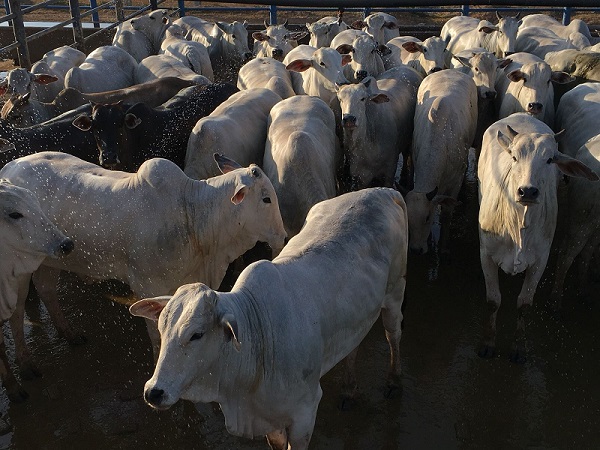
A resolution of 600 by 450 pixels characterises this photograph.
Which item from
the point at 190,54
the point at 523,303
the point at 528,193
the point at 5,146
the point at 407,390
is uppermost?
the point at 5,146

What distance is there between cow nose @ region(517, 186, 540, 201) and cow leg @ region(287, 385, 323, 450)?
1.95 m

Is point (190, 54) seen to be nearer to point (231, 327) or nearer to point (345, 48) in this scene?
point (345, 48)

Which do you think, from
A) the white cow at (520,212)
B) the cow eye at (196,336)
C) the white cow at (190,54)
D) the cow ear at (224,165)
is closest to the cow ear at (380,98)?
the white cow at (520,212)

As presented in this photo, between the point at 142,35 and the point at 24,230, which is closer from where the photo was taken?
the point at 24,230

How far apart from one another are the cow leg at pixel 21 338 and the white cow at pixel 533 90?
485 centimetres

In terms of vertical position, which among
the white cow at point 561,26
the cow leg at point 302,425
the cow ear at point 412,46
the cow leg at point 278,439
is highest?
the cow ear at point 412,46

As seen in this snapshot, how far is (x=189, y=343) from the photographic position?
2.99 metres

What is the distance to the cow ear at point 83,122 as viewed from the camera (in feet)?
19.8

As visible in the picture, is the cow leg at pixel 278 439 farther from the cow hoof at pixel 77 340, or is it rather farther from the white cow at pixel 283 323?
the cow hoof at pixel 77 340

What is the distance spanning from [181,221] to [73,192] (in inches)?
31.0

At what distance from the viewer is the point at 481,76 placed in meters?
7.86

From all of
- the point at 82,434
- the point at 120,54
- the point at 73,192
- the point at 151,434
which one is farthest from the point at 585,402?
the point at 120,54

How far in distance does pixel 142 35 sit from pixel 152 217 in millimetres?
7638

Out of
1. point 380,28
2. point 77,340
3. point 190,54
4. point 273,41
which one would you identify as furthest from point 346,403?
point 380,28
